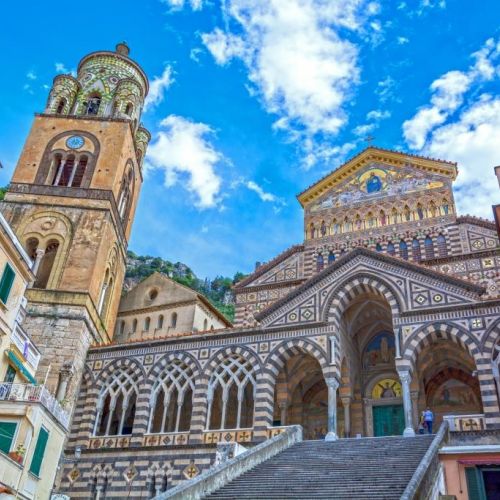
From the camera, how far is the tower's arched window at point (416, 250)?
27.2 meters

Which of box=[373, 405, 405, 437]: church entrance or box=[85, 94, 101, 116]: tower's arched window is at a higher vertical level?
box=[85, 94, 101, 116]: tower's arched window

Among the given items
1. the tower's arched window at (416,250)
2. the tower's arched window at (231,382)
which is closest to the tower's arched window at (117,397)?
the tower's arched window at (231,382)

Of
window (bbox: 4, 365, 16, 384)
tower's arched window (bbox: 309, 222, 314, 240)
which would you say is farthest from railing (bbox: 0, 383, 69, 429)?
tower's arched window (bbox: 309, 222, 314, 240)

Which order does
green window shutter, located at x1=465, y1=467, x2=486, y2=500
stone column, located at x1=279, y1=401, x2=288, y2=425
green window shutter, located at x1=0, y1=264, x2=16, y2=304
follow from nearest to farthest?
green window shutter, located at x1=465, y1=467, x2=486, y2=500 < green window shutter, located at x1=0, y1=264, x2=16, y2=304 < stone column, located at x1=279, y1=401, x2=288, y2=425

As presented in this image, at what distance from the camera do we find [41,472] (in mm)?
17516

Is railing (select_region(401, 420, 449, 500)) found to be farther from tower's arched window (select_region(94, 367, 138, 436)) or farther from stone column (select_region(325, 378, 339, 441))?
tower's arched window (select_region(94, 367, 138, 436))

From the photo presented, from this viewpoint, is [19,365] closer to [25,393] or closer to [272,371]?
[25,393]

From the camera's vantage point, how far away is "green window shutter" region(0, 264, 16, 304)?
18.2m

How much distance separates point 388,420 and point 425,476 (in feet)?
36.2

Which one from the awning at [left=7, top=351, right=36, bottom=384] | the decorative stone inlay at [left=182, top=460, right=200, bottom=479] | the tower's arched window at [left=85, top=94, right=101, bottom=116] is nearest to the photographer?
the awning at [left=7, top=351, right=36, bottom=384]

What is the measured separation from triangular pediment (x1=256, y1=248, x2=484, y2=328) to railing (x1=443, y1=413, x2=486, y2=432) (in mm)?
3944

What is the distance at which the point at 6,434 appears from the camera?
16.5 m

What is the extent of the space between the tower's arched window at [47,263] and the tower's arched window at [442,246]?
752 inches

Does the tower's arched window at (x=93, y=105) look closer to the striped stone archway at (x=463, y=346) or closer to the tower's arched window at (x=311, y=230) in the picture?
the tower's arched window at (x=311, y=230)
